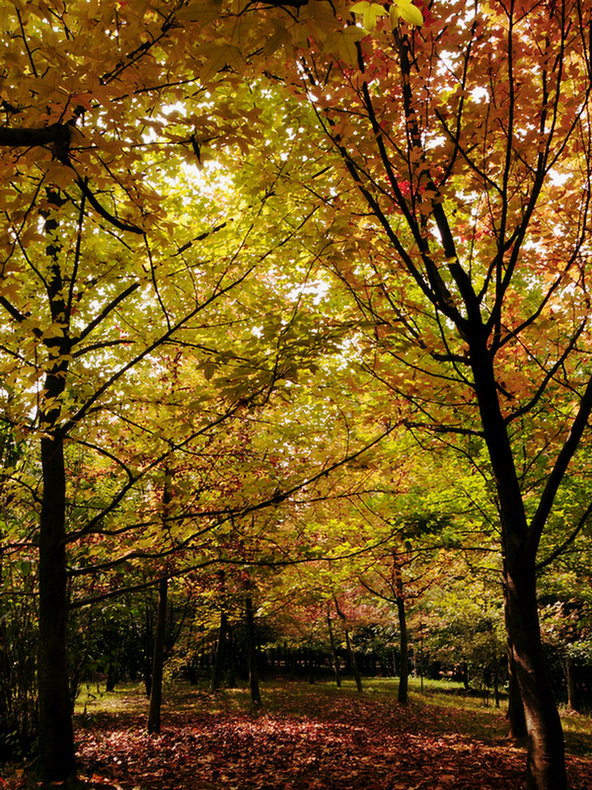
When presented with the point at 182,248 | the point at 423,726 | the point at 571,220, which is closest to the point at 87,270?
the point at 182,248

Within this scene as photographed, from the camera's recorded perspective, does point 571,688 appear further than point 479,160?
Yes

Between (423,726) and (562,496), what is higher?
(562,496)

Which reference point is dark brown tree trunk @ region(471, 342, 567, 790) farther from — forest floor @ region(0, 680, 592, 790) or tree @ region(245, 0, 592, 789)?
forest floor @ region(0, 680, 592, 790)

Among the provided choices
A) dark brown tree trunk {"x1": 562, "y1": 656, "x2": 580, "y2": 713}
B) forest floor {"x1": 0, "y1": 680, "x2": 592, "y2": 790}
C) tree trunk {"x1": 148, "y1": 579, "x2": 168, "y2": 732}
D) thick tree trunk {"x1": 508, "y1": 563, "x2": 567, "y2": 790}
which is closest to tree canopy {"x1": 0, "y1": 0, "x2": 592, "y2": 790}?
thick tree trunk {"x1": 508, "y1": 563, "x2": 567, "y2": 790}

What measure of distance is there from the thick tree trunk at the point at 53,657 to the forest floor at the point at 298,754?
31 cm

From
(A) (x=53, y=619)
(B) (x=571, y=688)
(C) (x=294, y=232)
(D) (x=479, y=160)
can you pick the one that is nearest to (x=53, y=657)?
(A) (x=53, y=619)

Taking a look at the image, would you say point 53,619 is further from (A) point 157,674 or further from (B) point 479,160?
(A) point 157,674

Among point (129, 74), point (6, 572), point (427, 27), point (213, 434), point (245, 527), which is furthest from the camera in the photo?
point (6, 572)

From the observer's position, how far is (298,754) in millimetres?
6910

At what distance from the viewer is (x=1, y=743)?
16.3ft

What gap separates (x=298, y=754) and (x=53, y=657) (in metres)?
4.48

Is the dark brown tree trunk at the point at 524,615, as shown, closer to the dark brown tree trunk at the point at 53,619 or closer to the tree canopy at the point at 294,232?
the tree canopy at the point at 294,232

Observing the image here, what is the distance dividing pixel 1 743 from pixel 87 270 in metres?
5.01

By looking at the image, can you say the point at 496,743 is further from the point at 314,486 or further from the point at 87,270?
the point at 87,270
